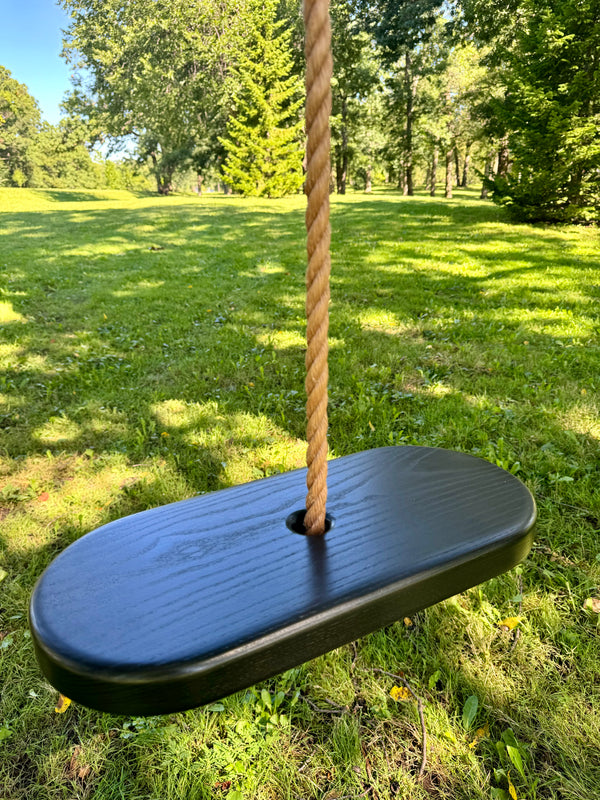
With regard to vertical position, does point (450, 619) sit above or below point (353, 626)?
below

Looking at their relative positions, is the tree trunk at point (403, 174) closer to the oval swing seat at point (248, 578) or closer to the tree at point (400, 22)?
the tree at point (400, 22)

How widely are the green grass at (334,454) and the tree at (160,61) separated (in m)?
22.0

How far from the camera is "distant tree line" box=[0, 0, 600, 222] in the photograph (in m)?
9.38

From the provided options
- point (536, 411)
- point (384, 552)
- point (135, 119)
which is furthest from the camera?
point (135, 119)

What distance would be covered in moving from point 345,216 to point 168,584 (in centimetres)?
1397

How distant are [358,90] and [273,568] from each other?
2820cm

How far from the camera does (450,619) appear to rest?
1.86m

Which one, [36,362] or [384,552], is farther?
[36,362]

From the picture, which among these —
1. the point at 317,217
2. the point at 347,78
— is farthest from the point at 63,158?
the point at 317,217

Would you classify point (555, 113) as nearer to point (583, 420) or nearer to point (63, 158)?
point (583, 420)

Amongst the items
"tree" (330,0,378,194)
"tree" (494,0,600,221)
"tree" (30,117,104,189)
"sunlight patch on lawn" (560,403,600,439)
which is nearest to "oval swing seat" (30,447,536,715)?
"sunlight patch on lawn" (560,403,600,439)

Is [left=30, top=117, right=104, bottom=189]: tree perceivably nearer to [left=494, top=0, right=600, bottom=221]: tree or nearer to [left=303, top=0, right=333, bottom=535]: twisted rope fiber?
[left=494, top=0, right=600, bottom=221]: tree

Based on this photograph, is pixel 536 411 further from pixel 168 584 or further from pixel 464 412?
pixel 168 584

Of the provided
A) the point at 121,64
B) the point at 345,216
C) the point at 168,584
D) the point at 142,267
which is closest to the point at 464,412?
the point at 168,584
